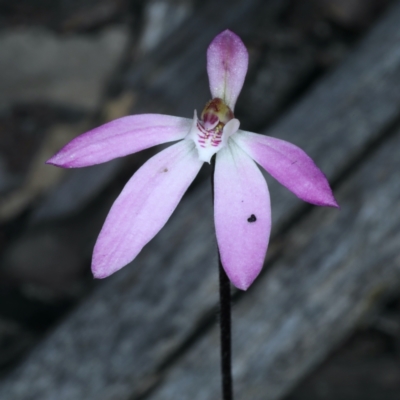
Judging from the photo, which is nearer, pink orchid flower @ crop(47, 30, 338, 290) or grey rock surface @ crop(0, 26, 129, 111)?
pink orchid flower @ crop(47, 30, 338, 290)

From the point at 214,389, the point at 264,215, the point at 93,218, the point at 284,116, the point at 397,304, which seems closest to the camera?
the point at 264,215

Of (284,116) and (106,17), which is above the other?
(106,17)

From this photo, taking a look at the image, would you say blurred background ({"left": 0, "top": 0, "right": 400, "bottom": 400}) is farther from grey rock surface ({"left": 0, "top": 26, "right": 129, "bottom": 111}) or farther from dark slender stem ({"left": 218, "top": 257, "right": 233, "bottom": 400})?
dark slender stem ({"left": 218, "top": 257, "right": 233, "bottom": 400})

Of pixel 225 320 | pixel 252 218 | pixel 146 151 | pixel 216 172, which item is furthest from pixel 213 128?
pixel 146 151

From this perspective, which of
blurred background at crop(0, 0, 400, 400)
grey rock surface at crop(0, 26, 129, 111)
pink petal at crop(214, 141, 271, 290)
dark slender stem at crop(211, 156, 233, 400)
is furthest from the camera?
grey rock surface at crop(0, 26, 129, 111)

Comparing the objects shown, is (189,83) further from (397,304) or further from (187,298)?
(397,304)

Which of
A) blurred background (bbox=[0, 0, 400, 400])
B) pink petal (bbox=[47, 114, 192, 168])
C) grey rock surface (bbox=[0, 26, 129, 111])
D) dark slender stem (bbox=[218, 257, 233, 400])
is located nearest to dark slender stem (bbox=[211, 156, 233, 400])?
dark slender stem (bbox=[218, 257, 233, 400])

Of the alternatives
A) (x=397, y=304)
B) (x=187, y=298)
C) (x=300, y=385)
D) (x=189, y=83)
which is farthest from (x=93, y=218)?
(x=397, y=304)
